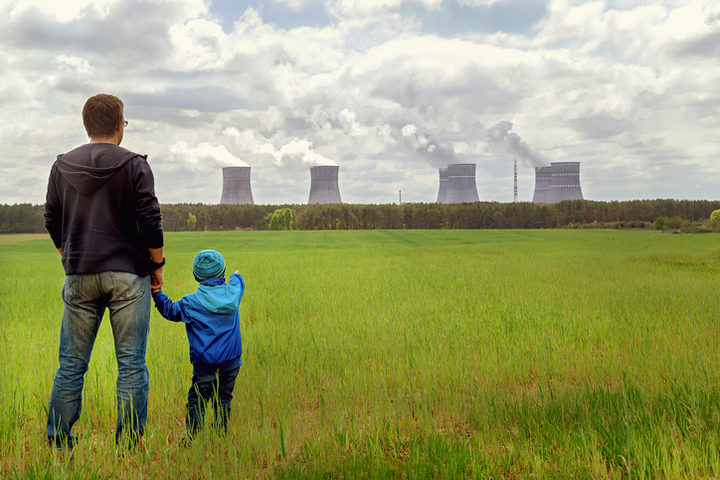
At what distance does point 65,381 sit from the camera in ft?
11.0

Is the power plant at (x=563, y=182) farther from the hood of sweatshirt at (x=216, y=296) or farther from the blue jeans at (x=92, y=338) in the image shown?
the blue jeans at (x=92, y=338)

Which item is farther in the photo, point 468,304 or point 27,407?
point 468,304

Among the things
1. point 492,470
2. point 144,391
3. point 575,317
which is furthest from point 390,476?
point 575,317

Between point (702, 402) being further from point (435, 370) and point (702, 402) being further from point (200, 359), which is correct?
point (200, 359)

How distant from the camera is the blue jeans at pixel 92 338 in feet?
10.8

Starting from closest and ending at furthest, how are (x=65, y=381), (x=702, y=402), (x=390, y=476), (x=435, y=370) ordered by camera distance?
1. (x=390, y=476)
2. (x=65, y=381)
3. (x=702, y=402)
4. (x=435, y=370)

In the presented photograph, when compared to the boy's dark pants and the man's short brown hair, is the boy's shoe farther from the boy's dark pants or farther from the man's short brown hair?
the man's short brown hair

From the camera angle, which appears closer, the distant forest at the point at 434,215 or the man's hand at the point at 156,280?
the man's hand at the point at 156,280

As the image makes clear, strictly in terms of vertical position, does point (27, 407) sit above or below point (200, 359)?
below

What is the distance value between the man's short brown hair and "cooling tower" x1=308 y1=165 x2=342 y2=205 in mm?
69409

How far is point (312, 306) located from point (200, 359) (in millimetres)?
6158

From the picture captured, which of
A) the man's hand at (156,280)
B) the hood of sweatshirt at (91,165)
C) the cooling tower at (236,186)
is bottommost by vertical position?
the man's hand at (156,280)

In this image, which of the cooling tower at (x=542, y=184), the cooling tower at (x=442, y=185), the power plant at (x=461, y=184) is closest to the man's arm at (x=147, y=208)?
the power plant at (x=461, y=184)

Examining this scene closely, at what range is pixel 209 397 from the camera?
11.6ft
